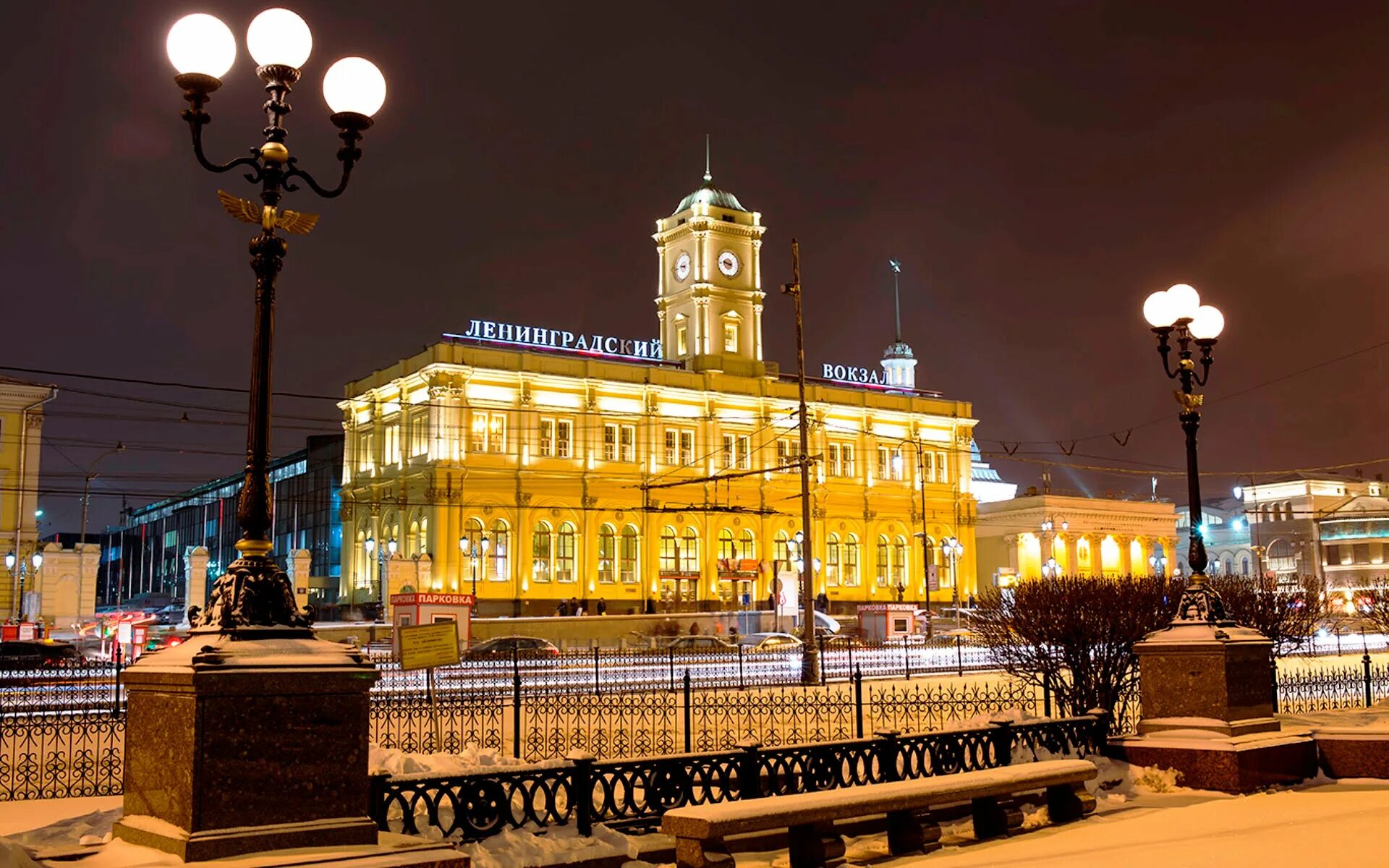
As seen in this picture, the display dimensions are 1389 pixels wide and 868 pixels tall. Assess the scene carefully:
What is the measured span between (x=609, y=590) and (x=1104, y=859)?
60.2 meters

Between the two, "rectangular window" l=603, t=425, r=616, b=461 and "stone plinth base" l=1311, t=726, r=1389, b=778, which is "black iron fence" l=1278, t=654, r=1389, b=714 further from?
"rectangular window" l=603, t=425, r=616, b=461

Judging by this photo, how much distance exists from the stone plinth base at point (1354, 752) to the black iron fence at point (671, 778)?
239 cm

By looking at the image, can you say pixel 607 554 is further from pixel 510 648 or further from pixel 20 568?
pixel 20 568

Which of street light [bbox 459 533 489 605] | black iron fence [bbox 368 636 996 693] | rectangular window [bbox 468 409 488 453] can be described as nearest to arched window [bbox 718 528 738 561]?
street light [bbox 459 533 489 605]

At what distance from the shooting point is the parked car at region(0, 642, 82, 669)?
1359 inches

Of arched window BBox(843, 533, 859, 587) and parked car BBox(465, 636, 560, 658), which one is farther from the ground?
arched window BBox(843, 533, 859, 587)

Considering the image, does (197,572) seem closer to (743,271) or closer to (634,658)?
(634,658)

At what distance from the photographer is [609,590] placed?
68.9 metres

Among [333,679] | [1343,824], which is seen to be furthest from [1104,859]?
[333,679]

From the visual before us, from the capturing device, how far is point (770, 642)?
46.6 m

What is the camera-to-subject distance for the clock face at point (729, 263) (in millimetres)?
79562

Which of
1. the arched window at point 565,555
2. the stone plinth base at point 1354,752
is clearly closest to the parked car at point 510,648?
the arched window at point 565,555

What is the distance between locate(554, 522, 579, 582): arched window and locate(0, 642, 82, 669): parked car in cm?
3183

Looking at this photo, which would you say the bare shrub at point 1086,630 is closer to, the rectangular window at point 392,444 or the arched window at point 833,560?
Result: the rectangular window at point 392,444
